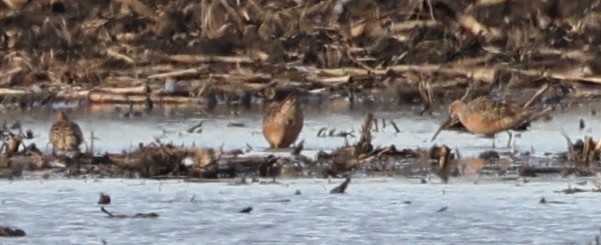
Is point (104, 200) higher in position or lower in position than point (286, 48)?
lower

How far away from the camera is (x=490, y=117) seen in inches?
446

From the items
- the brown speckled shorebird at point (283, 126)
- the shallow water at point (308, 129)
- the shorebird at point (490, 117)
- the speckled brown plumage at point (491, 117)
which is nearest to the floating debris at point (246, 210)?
the shallow water at point (308, 129)

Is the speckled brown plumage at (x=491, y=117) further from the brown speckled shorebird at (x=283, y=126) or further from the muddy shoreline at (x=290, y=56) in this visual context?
the brown speckled shorebird at (x=283, y=126)

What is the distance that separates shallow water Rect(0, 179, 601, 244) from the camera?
7.21m

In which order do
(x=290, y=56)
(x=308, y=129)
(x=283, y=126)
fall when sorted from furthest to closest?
(x=290, y=56) → (x=308, y=129) → (x=283, y=126)

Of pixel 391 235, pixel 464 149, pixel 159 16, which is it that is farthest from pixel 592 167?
pixel 159 16

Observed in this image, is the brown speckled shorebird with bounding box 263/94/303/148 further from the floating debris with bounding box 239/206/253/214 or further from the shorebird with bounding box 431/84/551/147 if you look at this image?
the floating debris with bounding box 239/206/253/214

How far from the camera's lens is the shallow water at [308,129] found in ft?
36.1

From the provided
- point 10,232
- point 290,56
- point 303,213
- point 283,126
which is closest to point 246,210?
point 303,213

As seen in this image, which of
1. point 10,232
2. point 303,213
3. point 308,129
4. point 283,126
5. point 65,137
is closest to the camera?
point 10,232

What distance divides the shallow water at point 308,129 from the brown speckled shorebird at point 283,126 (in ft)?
0.32

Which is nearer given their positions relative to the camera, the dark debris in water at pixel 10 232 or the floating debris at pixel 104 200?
the dark debris in water at pixel 10 232

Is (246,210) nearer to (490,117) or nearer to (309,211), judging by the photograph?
(309,211)

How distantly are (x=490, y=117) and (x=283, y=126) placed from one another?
1.42m
